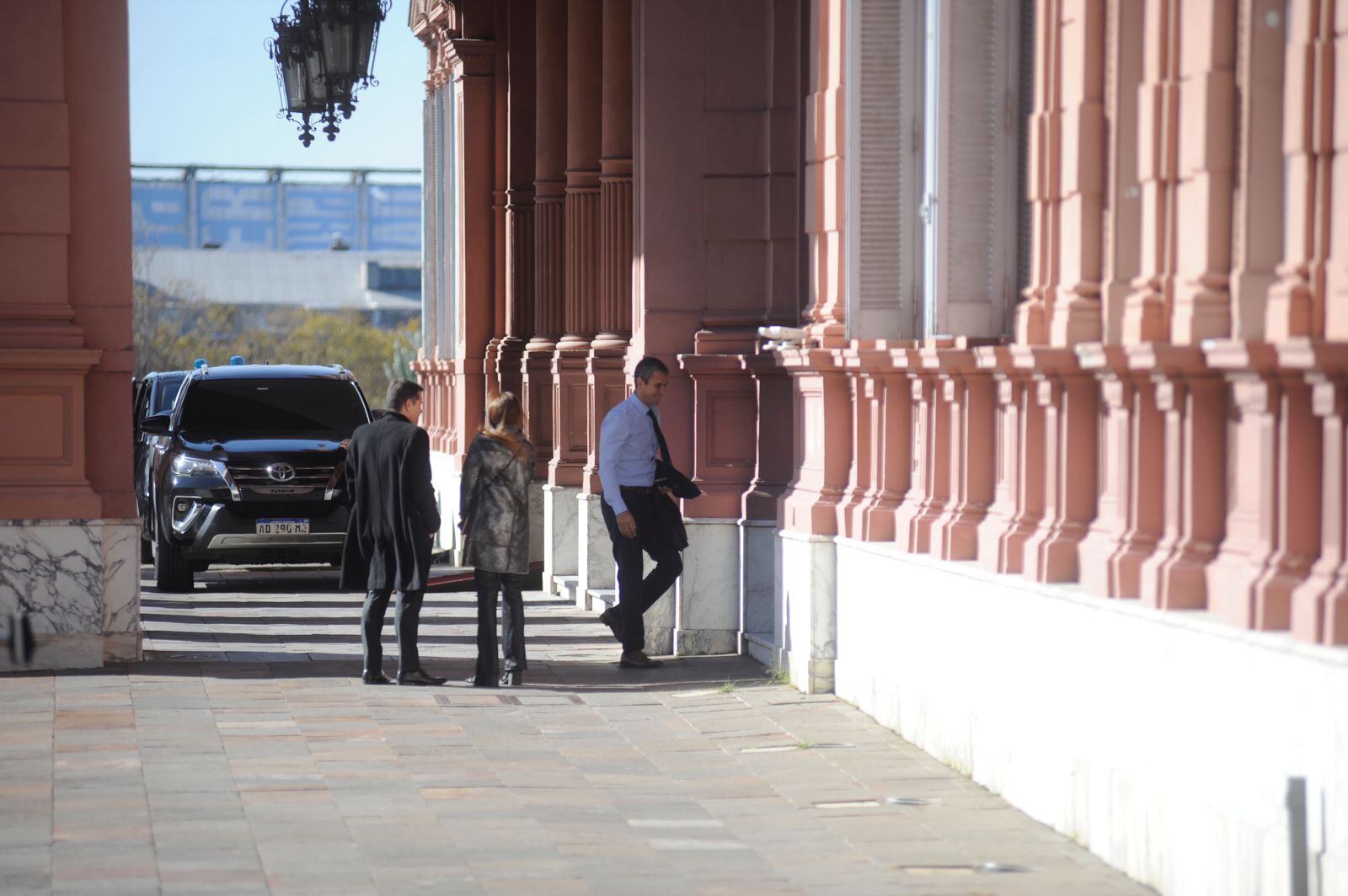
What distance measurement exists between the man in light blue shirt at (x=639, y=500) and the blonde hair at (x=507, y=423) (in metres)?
0.79

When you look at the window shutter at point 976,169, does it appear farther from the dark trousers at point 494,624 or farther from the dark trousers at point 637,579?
the dark trousers at point 637,579

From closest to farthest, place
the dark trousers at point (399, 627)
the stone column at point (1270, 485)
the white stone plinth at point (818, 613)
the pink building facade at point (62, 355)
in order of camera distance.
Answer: the stone column at point (1270, 485) < the white stone plinth at point (818, 613) < the dark trousers at point (399, 627) < the pink building facade at point (62, 355)

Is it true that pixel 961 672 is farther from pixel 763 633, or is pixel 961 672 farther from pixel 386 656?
pixel 386 656

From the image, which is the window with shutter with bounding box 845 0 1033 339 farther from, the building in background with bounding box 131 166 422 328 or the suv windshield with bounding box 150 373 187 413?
the building in background with bounding box 131 166 422 328

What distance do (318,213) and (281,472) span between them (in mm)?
103275

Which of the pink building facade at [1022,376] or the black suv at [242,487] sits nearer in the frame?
the pink building facade at [1022,376]

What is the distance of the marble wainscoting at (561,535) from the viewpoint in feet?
62.5

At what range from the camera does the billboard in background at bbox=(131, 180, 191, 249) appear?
111188 millimetres

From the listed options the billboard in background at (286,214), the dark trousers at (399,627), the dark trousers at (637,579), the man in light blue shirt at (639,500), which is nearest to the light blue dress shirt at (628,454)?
the man in light blue shirt at (639,500)

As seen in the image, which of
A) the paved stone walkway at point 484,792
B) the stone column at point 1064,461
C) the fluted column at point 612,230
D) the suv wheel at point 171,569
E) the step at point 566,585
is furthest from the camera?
the suv wheel at point 171,569

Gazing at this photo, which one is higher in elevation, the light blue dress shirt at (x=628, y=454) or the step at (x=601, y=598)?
the light blue dress shirt at (x=628, y=454)

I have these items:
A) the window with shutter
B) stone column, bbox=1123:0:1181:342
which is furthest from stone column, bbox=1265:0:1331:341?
the window with shutter

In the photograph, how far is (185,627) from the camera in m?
16.6

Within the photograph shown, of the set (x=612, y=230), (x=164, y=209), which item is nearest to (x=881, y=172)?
(x=612, y=230)
